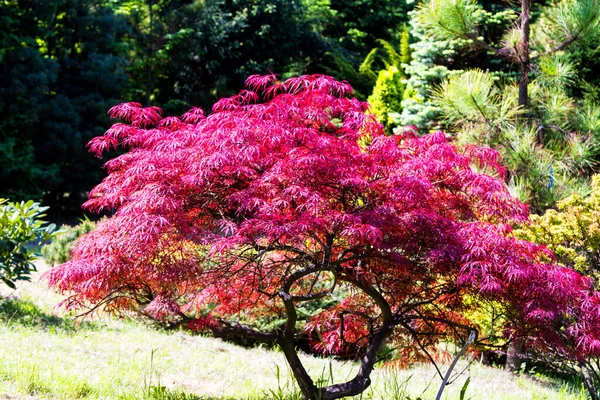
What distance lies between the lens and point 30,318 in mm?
7066

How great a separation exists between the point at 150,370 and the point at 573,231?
399 centimetres

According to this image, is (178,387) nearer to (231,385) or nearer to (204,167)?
(231,385)

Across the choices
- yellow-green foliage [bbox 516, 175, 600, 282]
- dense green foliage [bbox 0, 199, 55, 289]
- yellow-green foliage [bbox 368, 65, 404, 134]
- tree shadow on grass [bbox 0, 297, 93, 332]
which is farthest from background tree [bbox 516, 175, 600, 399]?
yellow-green foliage [bbox 368, 65, 404, 134]

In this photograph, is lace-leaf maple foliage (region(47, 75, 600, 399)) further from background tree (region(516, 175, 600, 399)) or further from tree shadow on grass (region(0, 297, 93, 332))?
tree shadow on grass (region(0, 297, 93, 332))

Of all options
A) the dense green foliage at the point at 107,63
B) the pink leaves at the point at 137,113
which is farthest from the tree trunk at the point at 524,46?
the dense green foliage at the point at 107,63

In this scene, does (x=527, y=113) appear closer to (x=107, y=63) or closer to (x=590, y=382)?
(x=590, y=382)

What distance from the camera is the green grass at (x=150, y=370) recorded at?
15.7 ft

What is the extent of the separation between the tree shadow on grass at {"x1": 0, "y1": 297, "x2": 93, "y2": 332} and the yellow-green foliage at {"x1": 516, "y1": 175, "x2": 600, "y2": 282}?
4.66 m

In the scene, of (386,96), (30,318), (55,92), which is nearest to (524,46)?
(30,318)

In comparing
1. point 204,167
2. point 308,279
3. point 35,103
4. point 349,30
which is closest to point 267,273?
point 204,167

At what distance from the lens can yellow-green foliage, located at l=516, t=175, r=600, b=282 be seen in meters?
6.03

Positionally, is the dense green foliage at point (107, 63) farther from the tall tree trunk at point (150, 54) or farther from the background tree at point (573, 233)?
the background tree at point (573, 233)

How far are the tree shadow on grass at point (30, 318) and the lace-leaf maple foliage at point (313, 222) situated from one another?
9.68 feet

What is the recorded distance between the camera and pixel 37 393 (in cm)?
458
